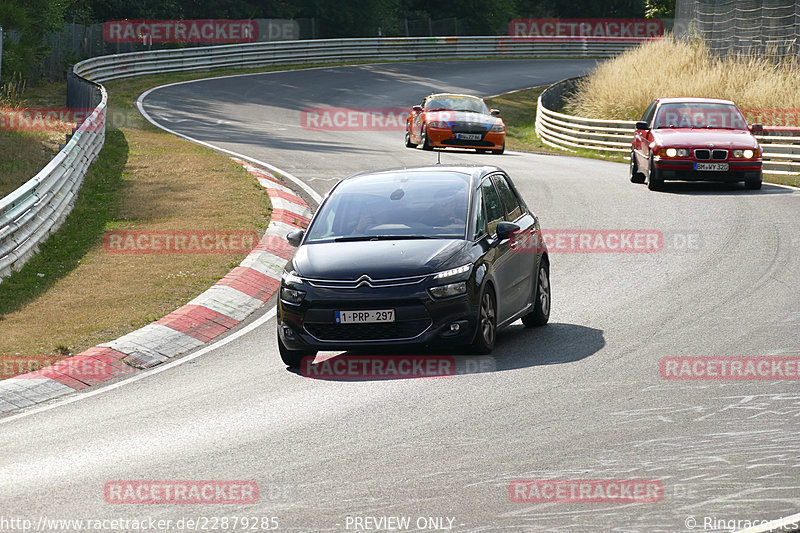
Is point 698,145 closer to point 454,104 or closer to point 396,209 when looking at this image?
point 454,104

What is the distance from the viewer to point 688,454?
23.3ft

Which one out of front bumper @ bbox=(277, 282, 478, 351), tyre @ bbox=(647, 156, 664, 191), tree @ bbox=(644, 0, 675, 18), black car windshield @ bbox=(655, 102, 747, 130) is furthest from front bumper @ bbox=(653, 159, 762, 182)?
tree @ bbox=(644, 0, 675, 18)

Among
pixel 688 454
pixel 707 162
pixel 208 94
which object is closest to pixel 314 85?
pixel 208 94

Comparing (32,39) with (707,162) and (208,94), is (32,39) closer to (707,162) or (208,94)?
(208,94)

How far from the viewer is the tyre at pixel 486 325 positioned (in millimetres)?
9984

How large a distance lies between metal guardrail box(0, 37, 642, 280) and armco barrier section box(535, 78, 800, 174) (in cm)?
1312

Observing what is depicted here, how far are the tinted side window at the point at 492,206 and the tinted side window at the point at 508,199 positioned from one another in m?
0.15

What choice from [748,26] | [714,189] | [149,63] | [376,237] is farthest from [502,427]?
[149,63]

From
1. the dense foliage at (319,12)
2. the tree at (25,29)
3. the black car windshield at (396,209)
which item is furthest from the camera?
the dense foliage at (319,12)

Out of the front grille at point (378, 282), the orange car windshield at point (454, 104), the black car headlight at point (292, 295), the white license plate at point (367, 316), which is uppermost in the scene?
the front grille at point (378, 282)

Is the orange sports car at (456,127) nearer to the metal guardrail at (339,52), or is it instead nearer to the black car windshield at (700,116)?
the black car windshield at (700,116)

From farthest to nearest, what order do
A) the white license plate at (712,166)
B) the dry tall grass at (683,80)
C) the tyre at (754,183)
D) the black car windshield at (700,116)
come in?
the dry tall grass at (683,80) < the black car windshield at (700,116) < the tyre at (754,183) < the white license plate at (712,166)

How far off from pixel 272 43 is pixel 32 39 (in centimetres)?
1373

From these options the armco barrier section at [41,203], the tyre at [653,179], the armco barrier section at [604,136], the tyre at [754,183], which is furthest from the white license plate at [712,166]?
the armco barrier section at [41,203]
